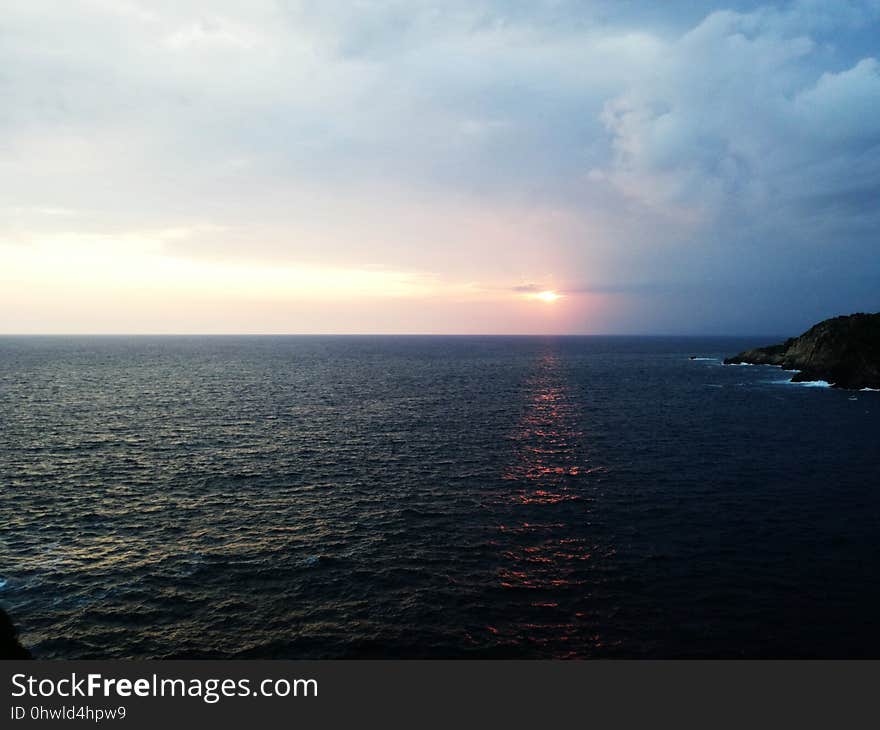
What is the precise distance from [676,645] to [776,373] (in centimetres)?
15939

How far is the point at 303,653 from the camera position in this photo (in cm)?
2641

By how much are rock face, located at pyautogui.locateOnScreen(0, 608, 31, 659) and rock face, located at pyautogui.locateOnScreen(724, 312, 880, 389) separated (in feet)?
502

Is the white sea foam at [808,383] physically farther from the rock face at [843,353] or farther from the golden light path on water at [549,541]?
the golden light path on water at [549,541]

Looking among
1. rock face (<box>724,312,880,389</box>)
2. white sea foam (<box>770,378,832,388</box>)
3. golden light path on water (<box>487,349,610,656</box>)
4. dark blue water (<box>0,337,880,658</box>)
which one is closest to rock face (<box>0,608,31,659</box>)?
dark blue water (<box>0,337,880,658</box>)

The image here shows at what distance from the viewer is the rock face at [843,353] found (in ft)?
393

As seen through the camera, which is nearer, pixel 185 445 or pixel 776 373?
pixel 185 445

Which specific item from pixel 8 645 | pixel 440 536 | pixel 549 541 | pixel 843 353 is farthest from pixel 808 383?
pixel 8 645

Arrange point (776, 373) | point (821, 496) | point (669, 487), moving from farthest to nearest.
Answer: point (776, 373)
point (669, 487)
point (821, 496)

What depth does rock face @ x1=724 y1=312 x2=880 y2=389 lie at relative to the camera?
120 m

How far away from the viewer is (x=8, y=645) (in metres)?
23.7

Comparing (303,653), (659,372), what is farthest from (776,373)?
(303,653)

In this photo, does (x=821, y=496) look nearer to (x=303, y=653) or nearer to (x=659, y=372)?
(x=303, y=653)

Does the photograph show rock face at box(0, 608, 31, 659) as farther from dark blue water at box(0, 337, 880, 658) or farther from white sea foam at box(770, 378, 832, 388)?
white sea foam at box(770, 378, 832, 388)
